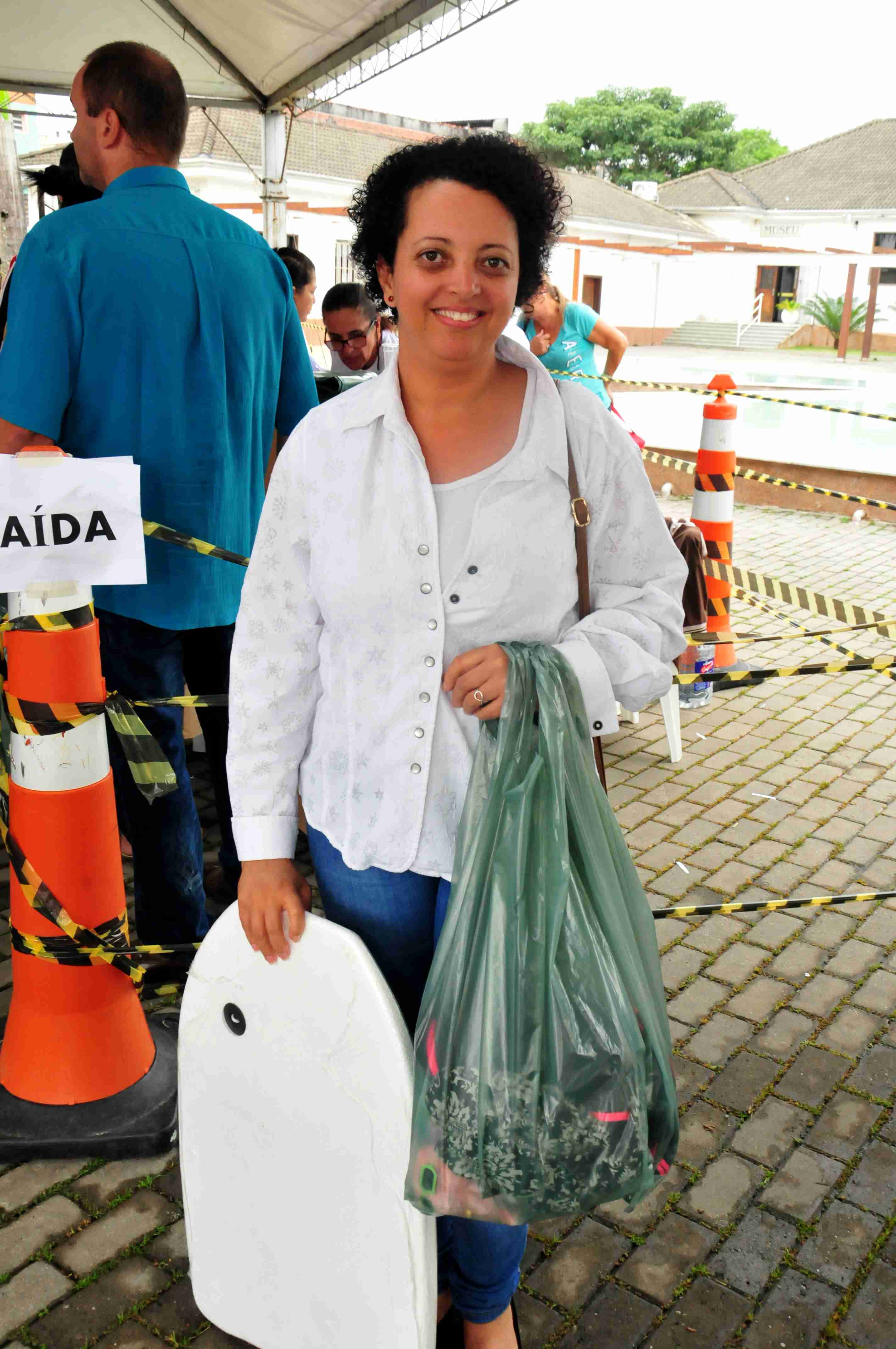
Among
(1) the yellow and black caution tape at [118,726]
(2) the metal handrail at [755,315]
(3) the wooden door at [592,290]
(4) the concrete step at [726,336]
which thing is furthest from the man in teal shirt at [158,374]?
(2) the metal handrail at [755,315]

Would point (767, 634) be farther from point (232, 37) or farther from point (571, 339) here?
point (232, 37)

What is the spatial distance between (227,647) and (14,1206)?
54.0 inches

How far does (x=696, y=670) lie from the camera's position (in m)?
5.43

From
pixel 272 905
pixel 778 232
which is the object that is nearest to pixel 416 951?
pixel 272 905

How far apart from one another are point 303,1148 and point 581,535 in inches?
41.6

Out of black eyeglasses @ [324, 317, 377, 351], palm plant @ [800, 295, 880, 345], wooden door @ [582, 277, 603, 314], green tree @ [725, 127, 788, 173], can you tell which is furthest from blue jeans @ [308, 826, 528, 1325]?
green tree @ [725, 127, 788, 173]

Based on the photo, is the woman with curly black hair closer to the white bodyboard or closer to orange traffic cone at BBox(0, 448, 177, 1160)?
the white bodyboard

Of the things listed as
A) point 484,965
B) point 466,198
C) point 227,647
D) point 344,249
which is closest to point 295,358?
point 227,647

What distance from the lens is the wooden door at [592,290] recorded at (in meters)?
42.2

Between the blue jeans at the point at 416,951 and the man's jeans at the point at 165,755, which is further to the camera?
the man's jeans at the point at 165,755

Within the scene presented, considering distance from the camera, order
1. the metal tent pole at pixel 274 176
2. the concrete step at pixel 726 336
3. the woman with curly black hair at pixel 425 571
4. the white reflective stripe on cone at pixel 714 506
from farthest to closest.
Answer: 1. the concrete step at pixel 726 336
2. the metal tent pole at pixel 274 176
3. the white reflective stripe on cone at pixel 714 506
4. the woman with curly black hair at pixel 425 571

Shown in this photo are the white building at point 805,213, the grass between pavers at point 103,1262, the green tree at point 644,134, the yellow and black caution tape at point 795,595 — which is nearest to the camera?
the grass between pavers at point 103,1262

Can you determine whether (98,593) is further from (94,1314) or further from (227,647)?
(94,1314)

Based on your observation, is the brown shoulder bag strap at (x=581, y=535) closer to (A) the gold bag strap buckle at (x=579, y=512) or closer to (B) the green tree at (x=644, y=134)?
(A) the gold bag strap buckle at (x=579, y=512)
